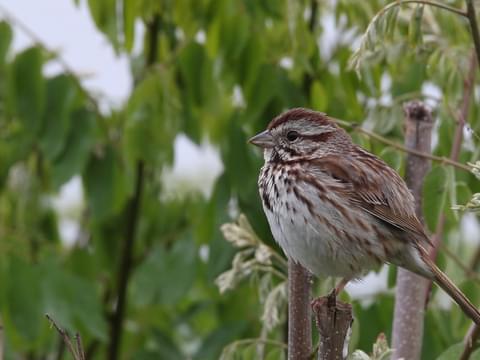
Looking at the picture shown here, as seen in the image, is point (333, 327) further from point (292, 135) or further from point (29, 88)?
point (29, 88)

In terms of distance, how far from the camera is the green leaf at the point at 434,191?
4211mm

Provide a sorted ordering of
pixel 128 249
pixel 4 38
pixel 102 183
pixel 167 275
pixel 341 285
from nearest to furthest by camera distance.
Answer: pixel 341 285 → pixel 4 38 → pixel 167 275 → pixel 102 183 → pixel 128 249

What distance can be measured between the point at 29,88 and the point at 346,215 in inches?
77.0

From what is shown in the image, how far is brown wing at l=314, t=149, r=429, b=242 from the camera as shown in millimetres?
4383

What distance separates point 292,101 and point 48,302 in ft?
4.92

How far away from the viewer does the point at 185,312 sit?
6.37 metres

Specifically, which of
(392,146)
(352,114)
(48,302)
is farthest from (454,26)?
(48,302)

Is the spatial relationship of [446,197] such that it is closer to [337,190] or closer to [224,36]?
[337,190]

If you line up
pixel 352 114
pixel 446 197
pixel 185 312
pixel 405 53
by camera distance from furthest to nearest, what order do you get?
pixel 185 312
pixel 352 114
pixel 405 53
pixel 446 197

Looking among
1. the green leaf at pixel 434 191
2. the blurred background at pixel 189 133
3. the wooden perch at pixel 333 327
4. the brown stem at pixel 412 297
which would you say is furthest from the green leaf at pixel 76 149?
the wooden perch at pixel 333 327

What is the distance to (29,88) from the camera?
5.69 meters

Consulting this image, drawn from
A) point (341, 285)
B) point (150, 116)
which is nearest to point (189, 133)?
point (150, 116)

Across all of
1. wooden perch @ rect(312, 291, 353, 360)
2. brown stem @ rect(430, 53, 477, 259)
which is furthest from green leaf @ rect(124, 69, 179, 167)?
wooden perch @ rect(312, 291, 353, 360)

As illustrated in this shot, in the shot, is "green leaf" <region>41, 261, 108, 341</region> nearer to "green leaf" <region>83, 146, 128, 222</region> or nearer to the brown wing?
"green leaf" <region>83, 146, 128, 222</region>
